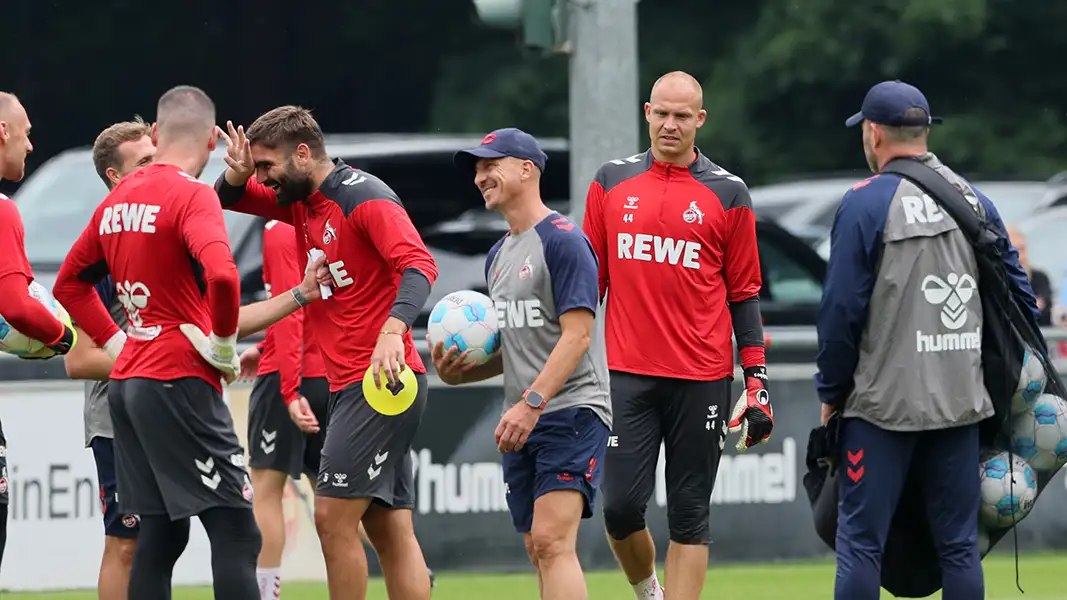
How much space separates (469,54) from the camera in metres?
24.2

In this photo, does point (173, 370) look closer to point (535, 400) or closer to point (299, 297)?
point (299, 297)

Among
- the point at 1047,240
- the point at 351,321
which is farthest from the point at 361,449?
the point at 1047,240

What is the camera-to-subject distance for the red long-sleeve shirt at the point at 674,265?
27.2 ft

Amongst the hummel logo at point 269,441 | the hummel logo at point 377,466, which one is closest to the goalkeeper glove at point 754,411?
the hummel logo at point 377,466

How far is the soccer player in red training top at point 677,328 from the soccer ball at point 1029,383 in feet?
3.71

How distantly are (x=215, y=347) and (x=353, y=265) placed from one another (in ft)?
2.64

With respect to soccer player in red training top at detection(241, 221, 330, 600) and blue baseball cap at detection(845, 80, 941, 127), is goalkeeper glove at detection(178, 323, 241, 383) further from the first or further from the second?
blue baseball cap at detection(845, 80, 941, 127)

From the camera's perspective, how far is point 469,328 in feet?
25.6

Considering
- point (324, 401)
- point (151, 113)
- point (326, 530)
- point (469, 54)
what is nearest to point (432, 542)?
point (324, 401)

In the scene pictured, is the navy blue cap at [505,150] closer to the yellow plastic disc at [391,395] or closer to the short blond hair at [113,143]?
the yellow plastic disc at [391,395]

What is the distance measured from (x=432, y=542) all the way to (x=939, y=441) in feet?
15.2

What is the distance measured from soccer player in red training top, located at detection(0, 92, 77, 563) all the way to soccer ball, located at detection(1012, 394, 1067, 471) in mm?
3672

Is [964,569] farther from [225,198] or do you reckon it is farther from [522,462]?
[225,198]

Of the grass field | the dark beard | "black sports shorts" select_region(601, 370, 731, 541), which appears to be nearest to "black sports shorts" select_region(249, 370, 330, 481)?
the grass field
